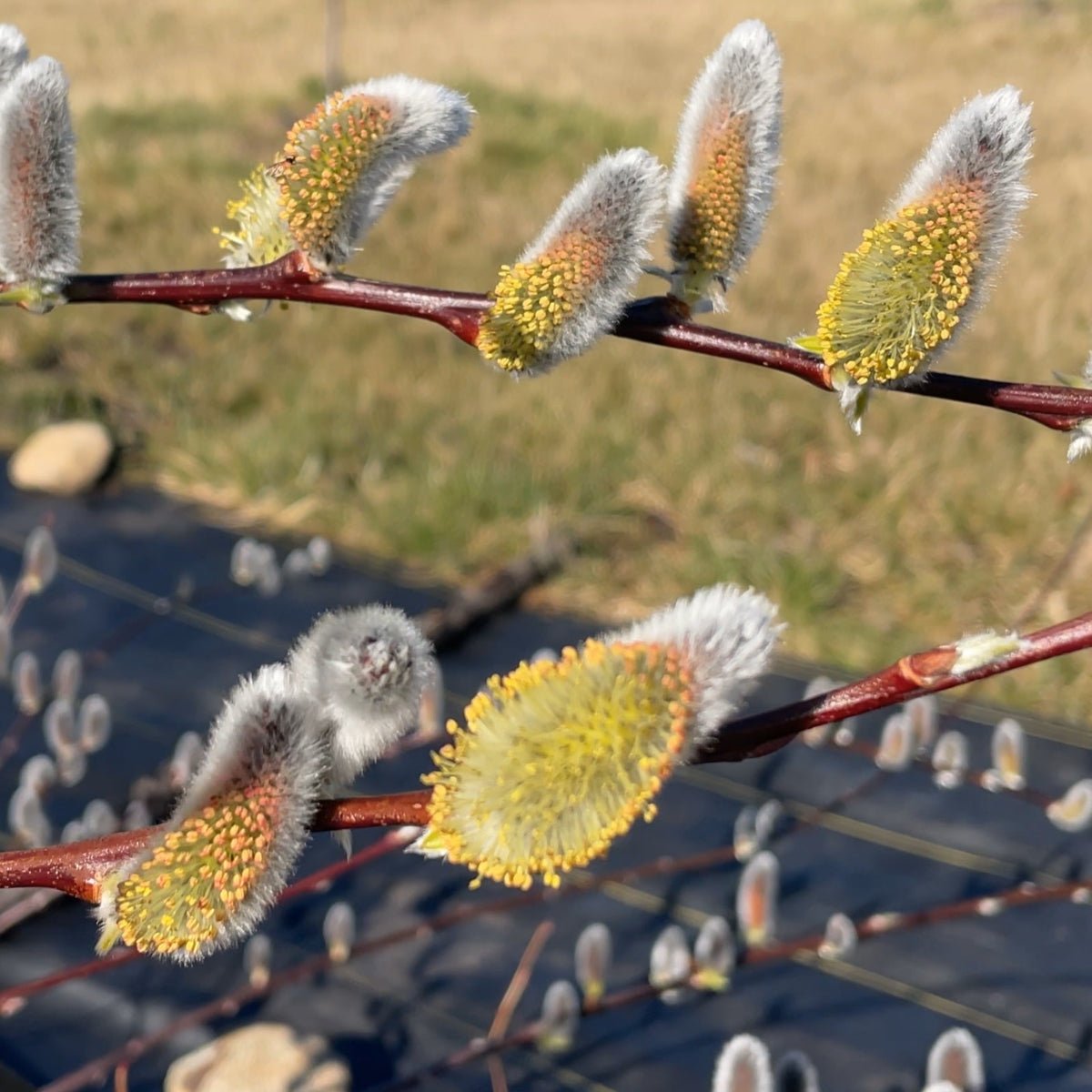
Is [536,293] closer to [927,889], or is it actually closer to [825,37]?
[927,889]

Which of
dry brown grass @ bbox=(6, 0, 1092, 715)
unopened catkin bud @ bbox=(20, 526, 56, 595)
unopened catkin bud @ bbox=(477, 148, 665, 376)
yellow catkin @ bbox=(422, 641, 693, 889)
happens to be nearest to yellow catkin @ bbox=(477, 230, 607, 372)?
unopened catkin bud @ bbox=(477, 148, 665, 376)

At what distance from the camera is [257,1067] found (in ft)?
5.15

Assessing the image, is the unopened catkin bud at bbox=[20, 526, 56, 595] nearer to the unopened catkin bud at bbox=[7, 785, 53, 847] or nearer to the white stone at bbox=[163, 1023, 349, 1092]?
the unopened catkin bud at bbox=[7, 785, 53, 847]

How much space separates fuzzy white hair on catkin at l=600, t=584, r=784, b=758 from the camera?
450 mm

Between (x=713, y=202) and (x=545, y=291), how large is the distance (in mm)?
142

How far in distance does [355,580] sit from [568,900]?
1314 millimetres

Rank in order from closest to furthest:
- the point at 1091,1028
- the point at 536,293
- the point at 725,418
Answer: the point at 536,293
the point at 1091,1028
the point at 725,418

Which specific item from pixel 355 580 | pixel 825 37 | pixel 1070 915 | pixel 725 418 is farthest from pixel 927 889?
pixel 825 37

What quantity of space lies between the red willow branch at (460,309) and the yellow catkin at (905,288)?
0.02 meters

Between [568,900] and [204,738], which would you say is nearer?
[568,900]

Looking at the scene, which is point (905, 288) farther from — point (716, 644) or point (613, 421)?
point (613, 421)

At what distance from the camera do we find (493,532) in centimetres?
348

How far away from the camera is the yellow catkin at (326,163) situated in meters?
0.64

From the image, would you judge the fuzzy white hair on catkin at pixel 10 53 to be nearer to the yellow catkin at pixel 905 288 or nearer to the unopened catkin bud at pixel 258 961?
the yellow catkin at pixel 905 288
